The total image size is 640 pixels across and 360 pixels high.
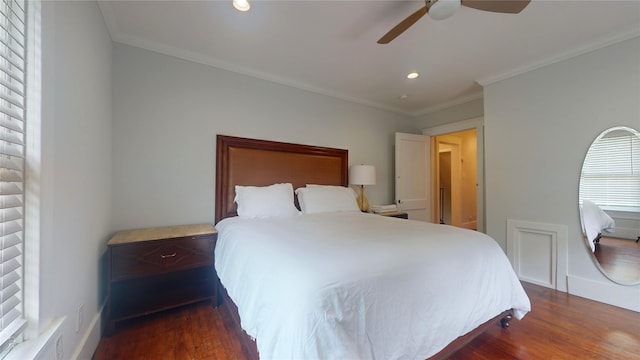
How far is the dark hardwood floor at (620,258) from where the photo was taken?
2.26m

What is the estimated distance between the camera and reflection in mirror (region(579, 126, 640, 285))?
229cm

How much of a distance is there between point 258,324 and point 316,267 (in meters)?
0.42

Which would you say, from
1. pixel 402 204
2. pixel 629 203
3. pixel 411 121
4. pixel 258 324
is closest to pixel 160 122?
pixel 258 324

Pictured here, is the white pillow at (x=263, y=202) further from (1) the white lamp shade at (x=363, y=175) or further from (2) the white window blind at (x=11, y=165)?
(2) the white window blind at (x=11, y=165)

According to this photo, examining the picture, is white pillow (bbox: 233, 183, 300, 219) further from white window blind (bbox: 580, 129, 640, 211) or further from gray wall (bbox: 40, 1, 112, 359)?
white window blind (bbox: 580, 129, 640, 211)

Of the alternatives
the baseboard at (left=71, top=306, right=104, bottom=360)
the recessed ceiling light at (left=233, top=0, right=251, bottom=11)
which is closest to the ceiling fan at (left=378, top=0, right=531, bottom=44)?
the recessed ceiling light at (left=233, top=0, right=251, bottom=11)

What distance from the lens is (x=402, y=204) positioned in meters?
4.24

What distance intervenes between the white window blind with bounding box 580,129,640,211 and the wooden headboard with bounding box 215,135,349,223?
8.91ft

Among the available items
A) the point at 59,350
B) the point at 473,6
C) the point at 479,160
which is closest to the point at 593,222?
the point at 479,160

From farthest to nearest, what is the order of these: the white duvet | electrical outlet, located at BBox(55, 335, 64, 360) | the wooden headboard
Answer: the wooden headboard < electrical outlet, located at BBox(55, 335, 64, 360) < the white duvet

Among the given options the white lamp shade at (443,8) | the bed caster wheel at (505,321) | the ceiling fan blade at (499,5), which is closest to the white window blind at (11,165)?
the white lamp shade at (443,8)

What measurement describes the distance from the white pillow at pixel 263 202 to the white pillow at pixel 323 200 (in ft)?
0.68

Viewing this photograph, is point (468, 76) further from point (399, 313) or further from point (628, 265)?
point (399, 313)

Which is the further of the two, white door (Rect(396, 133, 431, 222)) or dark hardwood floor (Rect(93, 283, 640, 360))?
white door (Rect(396, 133, 431, 222))
